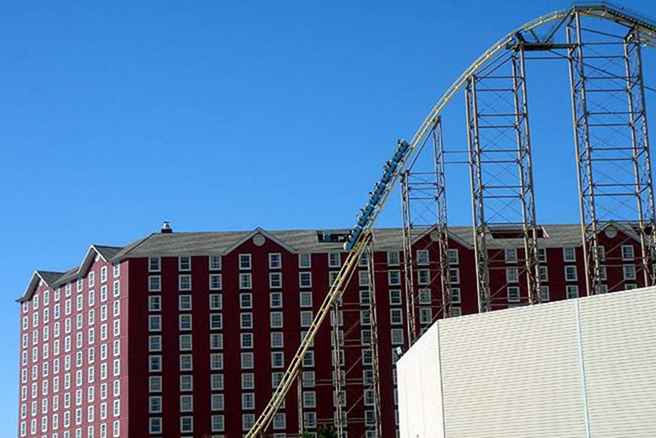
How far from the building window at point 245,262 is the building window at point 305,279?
4.48 m

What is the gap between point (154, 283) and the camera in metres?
104

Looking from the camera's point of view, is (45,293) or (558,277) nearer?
(558,277)

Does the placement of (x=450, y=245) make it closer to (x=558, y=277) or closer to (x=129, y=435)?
(x=558, y=277)

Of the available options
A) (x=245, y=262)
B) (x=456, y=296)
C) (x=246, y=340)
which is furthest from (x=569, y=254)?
(x=246, y=340)

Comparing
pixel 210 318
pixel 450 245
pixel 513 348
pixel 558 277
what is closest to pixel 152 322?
pixel 210 318

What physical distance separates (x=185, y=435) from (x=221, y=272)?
14307 millimetres

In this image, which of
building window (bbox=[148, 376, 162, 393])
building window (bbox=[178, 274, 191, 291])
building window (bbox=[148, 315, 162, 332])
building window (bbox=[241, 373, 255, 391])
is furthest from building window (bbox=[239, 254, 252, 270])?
building window (bbox=[148, 376, 162, 393])

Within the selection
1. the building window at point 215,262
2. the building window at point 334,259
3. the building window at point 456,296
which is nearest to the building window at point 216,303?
the building window at point 215,262

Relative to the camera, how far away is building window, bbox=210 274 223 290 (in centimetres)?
10356

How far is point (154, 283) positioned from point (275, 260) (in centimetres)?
1063

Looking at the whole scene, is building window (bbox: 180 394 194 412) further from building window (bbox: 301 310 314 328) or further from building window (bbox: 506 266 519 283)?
building window (bbox: 506 266 519 283)

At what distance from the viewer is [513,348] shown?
4719cm

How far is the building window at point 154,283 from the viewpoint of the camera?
339 feet

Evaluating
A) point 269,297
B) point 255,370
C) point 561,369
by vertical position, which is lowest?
point 561,369
